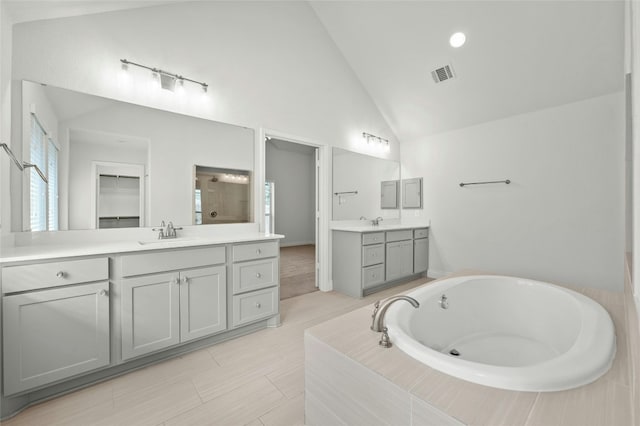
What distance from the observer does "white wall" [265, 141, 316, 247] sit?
716 cm

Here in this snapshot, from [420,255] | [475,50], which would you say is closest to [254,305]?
[420,255]

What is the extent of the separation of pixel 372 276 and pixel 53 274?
2.80 metres

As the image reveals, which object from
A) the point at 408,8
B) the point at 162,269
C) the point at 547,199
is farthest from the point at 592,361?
the point at 408,8

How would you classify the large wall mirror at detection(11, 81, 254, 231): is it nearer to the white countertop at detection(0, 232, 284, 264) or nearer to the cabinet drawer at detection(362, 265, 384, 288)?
the white countertop at detection(0, 232, 284, 264)

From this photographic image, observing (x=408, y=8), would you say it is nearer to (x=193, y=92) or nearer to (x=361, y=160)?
(x=361, y=160)

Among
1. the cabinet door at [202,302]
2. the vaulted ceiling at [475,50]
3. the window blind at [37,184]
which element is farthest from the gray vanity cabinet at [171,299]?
the vaulted ceiling at [475,50]

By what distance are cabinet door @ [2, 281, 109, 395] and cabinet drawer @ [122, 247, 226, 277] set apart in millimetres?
158

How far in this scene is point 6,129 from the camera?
1575mm

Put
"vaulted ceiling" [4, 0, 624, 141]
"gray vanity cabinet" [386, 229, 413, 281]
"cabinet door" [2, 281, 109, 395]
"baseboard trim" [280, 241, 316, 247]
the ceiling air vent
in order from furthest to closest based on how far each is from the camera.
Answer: "baseboard trim" [280, 241, 316, 247], "gray vanity cabinet" [386, 229, 413, 281], the ceiling air vent, "vaulted ceiling" [4, 0, 624, 141], "cabinet door" [2, 281, 109, 395]

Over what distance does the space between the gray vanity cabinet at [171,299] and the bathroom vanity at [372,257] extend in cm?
160

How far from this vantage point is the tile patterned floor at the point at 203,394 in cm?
136

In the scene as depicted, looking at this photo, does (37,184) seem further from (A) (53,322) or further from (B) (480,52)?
(B) (480,52)

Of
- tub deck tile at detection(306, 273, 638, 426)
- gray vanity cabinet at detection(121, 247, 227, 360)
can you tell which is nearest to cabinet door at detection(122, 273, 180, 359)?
gray vanity cabinet at detection(121, 247, 227, 360)

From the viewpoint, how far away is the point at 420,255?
390cm
